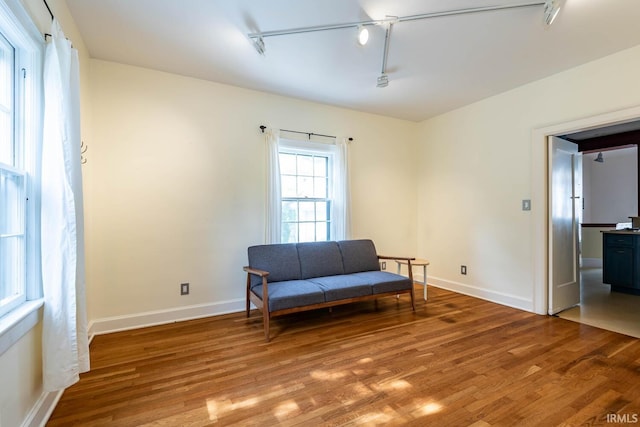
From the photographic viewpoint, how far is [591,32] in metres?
→ 2.44

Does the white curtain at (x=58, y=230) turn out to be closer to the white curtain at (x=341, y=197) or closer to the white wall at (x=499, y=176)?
the white curtain at (x=341, y=197)

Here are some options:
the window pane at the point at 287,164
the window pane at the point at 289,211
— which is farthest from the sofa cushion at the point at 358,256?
→ the window pane at the point at 287,164

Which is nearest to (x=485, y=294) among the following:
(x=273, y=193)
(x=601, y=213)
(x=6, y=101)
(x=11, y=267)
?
(x=273, y=193)

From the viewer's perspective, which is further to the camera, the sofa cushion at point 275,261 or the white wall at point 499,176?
the sofa cushion at point 275,261

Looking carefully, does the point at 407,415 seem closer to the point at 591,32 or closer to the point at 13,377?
the point at 13,377

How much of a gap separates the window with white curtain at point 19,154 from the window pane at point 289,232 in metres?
2.45

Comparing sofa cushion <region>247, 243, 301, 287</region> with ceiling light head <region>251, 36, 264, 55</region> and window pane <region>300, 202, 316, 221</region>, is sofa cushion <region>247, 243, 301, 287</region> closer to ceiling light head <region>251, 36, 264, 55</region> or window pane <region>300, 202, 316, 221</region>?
window pane <region>300, 202, 316, 221</region>

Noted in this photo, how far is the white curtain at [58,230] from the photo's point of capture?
5.32 ft

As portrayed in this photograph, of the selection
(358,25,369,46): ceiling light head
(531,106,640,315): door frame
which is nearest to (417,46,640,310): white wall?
Result: (531,106,640,315): door frame

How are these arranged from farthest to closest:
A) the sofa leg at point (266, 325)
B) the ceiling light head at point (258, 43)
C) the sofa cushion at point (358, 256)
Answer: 1. the sofa cushion at point (358, 256)
2. the sofa leg at point (266, 325)
3. the ceiling light head at point (258, 43)

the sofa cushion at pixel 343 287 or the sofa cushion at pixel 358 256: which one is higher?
the sofa cushion at pixel 358 256

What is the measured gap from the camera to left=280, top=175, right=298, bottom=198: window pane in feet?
12.6

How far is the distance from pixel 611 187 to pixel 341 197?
23.8ft

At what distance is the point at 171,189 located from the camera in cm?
318
